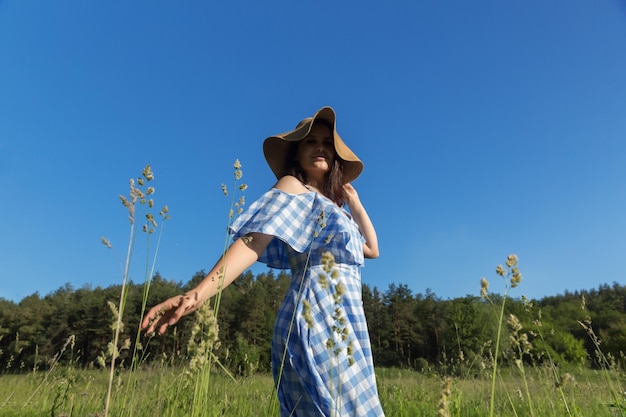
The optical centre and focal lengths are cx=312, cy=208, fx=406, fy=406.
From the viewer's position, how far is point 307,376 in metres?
1.80

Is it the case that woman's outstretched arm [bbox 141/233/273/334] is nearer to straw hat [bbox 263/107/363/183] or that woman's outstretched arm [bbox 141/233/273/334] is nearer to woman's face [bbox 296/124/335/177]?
woman's face [bbox 296/124/335/177]

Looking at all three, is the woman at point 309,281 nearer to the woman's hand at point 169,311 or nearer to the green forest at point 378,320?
the woman's hand at point 169,311

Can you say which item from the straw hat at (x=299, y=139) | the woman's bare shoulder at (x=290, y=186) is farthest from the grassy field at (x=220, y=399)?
the straw hat at (x=299, y=139)

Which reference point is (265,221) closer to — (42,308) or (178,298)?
(178,298)

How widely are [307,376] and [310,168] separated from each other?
1.39m

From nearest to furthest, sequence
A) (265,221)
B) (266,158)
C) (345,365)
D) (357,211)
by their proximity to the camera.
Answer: (345,365) < (265,221) < (357,211) < (266,158)

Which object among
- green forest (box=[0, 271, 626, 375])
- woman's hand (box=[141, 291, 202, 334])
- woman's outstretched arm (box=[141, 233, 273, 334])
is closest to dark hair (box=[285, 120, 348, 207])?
woman's outstretched arm (box=[141, 233, 273, 334])

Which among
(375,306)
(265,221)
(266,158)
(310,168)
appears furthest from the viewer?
(375,306)

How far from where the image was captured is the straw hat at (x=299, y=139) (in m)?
2.81

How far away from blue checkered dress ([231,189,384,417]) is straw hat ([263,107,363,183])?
630mm

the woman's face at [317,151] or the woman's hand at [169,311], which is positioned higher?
the woman's face at [317,151]

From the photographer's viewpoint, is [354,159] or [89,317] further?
[89,317]

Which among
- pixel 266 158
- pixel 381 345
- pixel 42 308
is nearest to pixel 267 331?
pixel 381 345

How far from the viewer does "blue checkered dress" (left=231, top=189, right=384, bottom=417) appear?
179cm
